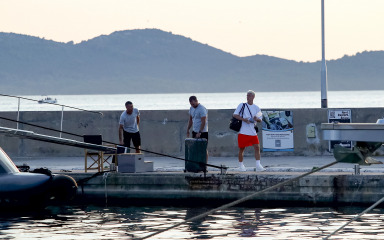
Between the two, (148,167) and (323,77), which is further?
(323,77)

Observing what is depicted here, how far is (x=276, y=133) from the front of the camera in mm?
25156

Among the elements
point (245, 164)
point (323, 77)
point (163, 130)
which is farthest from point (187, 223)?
point (323, 77)

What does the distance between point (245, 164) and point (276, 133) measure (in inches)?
107

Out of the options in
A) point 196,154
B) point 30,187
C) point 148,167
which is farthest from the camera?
point 148,167

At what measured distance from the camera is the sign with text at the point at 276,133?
25172 mm

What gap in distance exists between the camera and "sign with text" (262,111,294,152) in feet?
82.6

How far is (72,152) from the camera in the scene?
85.1 feet

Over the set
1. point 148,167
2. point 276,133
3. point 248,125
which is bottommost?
point 148,167

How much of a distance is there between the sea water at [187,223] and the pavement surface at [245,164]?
2.30 m

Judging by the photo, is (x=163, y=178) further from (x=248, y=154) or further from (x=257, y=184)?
(x=248, y=154)

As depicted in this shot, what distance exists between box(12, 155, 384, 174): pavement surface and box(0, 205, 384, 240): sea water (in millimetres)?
2295

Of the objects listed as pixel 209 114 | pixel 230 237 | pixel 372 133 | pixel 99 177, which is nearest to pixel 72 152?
pixel 209 114

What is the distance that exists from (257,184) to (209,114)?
23.9 feet

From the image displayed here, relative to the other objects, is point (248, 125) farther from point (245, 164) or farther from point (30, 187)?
point (30, 187)
